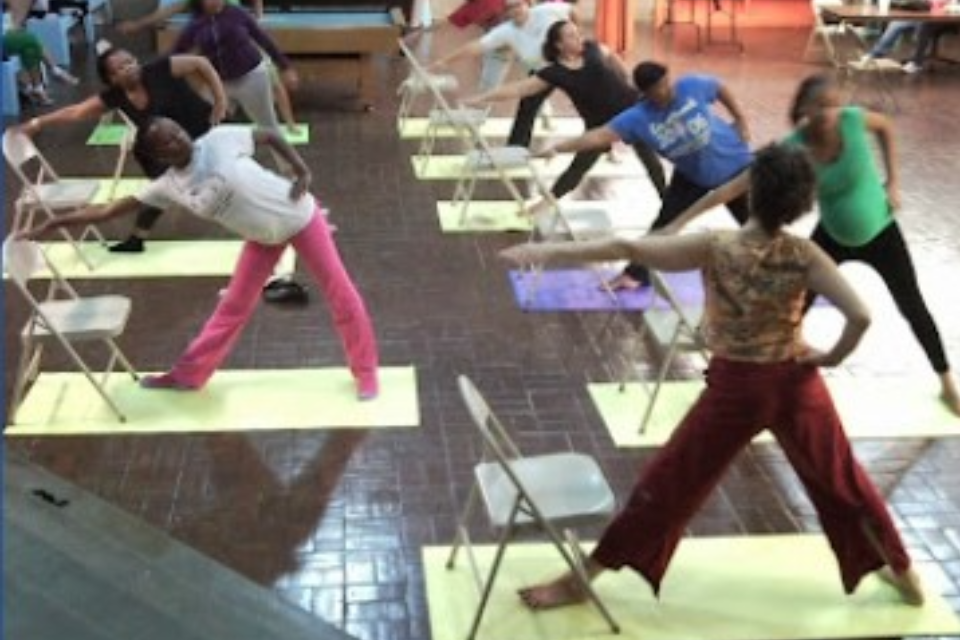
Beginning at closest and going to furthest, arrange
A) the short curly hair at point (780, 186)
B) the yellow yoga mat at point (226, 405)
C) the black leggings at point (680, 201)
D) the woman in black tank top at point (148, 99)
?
the short curly hair at point (780, 186) → the yellow yoga mat at point (226, 405) → the black leggings at point (680, 201) → the woman in black tank top at point (148, 99)

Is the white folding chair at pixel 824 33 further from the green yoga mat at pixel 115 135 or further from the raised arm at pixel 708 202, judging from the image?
the raised arm at pixel 708 202

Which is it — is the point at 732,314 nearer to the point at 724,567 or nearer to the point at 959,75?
the point at 724,567

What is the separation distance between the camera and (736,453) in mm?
3682

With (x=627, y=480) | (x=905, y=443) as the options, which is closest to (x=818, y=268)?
(x=627, y=480)

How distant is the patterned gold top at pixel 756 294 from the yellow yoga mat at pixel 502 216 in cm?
413

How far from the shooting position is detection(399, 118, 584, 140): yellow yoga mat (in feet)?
33.4

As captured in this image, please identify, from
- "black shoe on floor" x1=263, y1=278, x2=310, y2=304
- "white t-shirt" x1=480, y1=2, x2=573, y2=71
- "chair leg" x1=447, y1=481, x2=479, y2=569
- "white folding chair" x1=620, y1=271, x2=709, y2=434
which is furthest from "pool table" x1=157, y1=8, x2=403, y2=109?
"chair leg" x1=447, y1=481, x2=479, y2=569

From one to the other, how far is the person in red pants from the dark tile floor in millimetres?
624

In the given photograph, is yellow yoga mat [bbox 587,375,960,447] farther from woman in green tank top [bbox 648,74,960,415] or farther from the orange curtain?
the orange curtain

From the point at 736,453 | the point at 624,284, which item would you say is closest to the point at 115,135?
the point at 624,284

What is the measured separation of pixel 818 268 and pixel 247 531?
2146mm

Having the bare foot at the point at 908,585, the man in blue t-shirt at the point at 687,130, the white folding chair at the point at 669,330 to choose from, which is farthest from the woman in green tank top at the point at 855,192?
the bare foot at the point at 908,585

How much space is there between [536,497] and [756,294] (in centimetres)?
85

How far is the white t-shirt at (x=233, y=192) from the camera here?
496 cm
